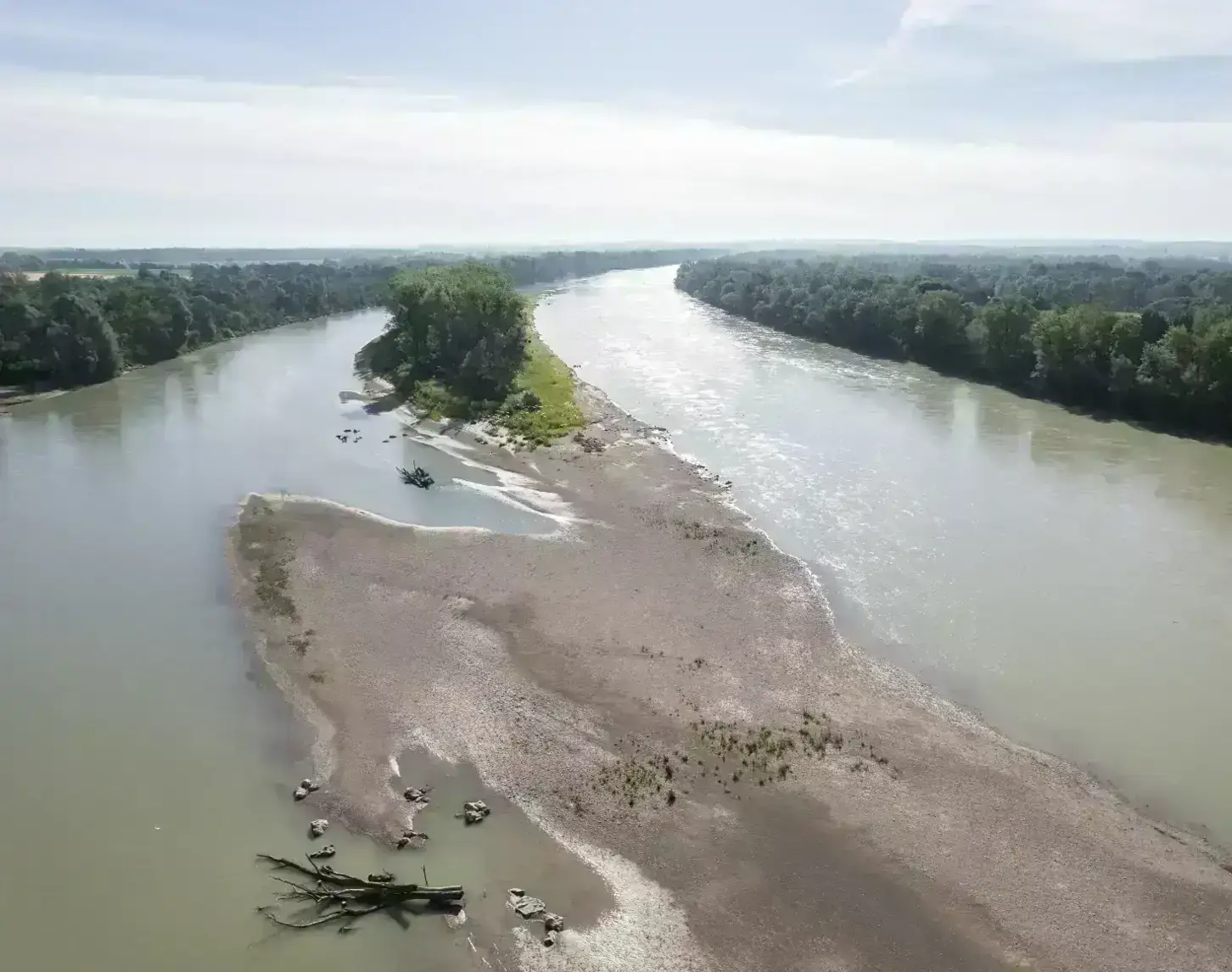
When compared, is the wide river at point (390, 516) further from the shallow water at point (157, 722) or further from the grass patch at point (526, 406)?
the grass patch at point (526, 406)

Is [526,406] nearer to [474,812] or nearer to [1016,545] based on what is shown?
[1016,545]

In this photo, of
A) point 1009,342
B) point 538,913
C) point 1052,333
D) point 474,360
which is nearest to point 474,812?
point 538,913

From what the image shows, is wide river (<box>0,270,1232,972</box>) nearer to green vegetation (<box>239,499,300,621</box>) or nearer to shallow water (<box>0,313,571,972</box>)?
shallow water (<box>0,313,571,972</box>)

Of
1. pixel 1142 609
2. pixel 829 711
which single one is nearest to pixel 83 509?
pixel 829 711

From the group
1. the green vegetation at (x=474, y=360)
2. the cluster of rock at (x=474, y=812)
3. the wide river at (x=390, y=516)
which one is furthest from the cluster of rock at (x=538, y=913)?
the green vegetation at (x=474, y=360)

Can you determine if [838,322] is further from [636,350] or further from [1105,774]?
[1105,774]

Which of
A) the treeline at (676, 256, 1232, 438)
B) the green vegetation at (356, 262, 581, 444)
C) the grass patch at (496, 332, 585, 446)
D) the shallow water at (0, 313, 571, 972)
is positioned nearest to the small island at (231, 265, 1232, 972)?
the shallow water at (0, 313, 571, 972)
